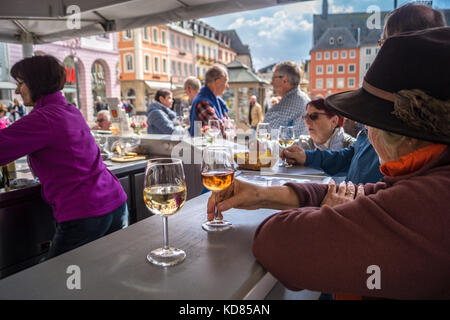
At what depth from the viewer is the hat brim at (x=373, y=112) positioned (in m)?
0.74

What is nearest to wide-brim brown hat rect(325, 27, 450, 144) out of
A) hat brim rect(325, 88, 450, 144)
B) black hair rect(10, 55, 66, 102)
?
hat brim rect(325, 88, 450, 144)

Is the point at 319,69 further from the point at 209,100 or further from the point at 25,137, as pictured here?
the point at 25,137

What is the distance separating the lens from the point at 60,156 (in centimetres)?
182

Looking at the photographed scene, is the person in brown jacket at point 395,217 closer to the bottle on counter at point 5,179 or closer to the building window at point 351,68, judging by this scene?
the bottle on counter at point 5,179

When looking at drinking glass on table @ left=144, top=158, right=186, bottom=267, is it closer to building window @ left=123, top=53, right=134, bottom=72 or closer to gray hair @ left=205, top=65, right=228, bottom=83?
gray hair @ left=205, top=65, right=228, bottom=83

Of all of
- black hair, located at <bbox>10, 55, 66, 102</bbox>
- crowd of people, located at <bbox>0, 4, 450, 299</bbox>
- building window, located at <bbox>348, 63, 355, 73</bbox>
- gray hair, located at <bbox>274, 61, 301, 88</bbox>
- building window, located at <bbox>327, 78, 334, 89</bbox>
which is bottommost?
crowd of people, located at <bbox>0, 4, 450, 299</bbox>

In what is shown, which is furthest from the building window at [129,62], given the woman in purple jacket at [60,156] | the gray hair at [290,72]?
the woman in purple jacket at [60,156]

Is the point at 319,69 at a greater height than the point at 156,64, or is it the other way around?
the point at 319,69

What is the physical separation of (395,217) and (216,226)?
585 mm

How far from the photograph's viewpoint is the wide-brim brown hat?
2.38 ft

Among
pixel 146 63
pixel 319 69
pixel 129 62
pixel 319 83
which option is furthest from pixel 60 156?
pixel 319 83

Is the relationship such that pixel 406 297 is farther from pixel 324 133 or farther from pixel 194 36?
pixel 194 36

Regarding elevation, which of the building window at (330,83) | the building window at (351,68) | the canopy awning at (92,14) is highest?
the building window at (351,68)

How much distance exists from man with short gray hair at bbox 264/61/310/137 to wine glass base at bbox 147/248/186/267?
2.97 metres
